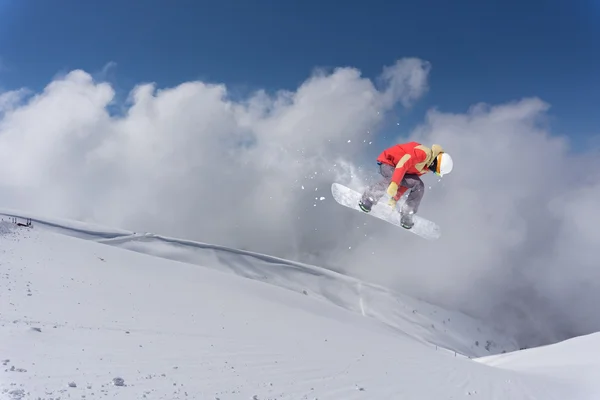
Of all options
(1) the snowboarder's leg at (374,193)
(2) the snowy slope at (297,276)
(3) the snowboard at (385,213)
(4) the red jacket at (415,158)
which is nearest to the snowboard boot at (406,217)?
(3) the snowboard at (385,213)

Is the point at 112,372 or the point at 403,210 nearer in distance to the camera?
the point at 112,372

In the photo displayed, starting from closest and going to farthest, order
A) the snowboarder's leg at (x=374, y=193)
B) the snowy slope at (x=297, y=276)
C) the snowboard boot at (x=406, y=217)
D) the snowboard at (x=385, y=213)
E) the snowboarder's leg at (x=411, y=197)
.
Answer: the snowboarder's leg at (x=411, y=197) < the snowboarder's leg at (x=374, y=193) < the snowboard boot at (x=406, y=217) < the snowboard at (x=385, y=213) < the snowy slope at (x=297, y=276)

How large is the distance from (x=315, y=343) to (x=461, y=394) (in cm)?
364

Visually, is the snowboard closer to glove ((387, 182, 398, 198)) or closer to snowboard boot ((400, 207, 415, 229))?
snowboard boot ((400, 207, 415, 229))

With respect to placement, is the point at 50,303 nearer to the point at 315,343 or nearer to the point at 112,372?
the point at 112,372

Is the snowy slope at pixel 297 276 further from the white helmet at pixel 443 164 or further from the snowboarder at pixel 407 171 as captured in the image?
the white helmet at pixel 443 164

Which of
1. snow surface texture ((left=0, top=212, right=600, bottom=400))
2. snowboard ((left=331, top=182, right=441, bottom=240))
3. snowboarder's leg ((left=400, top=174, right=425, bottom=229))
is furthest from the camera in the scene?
snowboard ((left=331, top=182, right=441, bottom=240))

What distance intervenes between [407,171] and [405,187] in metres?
0.60

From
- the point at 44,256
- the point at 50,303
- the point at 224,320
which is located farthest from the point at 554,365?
the point at 44,256

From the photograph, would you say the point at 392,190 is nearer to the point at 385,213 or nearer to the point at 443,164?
the point at 443,164

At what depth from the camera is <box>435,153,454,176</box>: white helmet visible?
732 cm

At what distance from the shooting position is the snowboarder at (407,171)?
754 centimetres

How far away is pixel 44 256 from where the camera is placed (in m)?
12.9

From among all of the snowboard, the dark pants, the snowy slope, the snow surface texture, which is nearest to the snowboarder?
the dark pants
